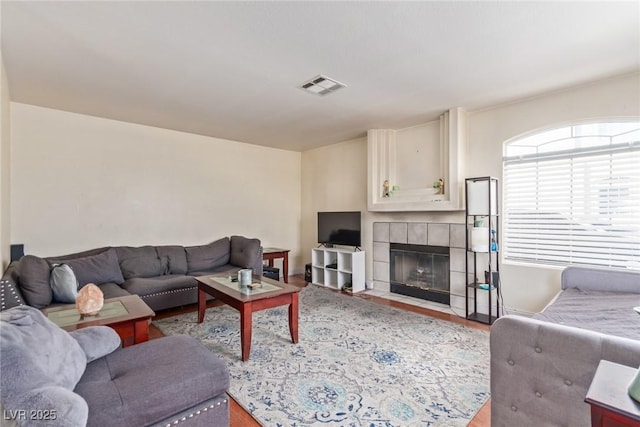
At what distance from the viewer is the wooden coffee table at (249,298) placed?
2.51 meters

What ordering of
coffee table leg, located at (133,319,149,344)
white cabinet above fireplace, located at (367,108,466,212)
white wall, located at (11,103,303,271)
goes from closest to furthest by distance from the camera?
coffee table leg, located at (133,319,149,344) → white wall, located at (11,103,303,271) → white cabinet above fireplace, located at (367,108,466,212)

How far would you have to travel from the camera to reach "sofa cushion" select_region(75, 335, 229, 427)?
50.4 inches

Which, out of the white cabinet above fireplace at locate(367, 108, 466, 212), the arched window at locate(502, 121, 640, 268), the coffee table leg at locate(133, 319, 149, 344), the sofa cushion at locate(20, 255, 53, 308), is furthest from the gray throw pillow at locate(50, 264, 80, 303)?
the arched window at locate(502, 121, 640, 268)

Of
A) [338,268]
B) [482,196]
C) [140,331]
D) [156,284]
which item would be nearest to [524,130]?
[482,196]

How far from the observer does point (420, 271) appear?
14.5 feet

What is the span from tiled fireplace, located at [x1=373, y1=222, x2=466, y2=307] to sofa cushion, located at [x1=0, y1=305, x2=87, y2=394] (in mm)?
3843

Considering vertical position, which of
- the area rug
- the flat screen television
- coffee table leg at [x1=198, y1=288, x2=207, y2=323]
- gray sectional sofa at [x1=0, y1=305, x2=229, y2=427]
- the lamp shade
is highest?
the lamp shade

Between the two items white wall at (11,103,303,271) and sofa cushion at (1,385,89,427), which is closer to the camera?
sofa cushion at (1,385,89,427)

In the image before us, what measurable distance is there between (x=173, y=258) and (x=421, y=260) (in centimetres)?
356

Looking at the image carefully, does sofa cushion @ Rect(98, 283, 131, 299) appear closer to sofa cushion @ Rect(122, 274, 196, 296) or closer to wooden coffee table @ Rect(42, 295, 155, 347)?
sofa cushion @ Rect(122, 274, 196, 296)

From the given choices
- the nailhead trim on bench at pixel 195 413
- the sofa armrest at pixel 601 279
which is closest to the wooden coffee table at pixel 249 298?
the nailhead trim on bench at pixel 195 413

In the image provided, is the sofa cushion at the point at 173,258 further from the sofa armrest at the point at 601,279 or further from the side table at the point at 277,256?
the sofa armrest at the point at 601,279

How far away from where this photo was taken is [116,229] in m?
4.15

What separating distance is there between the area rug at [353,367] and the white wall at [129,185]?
65.8 inches
